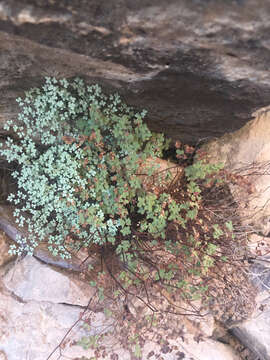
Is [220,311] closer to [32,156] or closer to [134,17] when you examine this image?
[32,156]

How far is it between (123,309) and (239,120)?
6.89 feet

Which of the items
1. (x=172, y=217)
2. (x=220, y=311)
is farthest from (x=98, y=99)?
(x=220, y=311)

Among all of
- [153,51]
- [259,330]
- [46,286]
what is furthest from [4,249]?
[259,330]

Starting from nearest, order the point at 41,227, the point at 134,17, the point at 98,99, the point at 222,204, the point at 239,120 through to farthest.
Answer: the point at 134,17, the point at 98,99, the point at 239,120, the point at 41,227, the point at 222,204

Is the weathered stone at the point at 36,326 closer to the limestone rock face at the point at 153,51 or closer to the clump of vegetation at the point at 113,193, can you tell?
the clump of vegetation at the point at 113,193

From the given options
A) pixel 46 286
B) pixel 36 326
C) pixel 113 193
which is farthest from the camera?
pixel 46 286

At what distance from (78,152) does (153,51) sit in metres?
1.06

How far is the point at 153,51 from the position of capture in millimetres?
2070

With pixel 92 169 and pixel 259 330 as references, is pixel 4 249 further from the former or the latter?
pixel 259 330

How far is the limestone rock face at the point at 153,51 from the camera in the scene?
1.76 meters

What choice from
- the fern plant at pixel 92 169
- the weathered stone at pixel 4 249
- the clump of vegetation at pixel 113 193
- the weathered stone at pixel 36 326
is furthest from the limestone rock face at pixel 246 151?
the weathered stone at pixel 4 249

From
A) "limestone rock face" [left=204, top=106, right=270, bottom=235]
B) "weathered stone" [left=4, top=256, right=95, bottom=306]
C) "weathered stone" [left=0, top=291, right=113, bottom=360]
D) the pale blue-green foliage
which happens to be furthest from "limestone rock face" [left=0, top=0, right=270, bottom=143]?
"weathered stone" [left=0, top=291, right=113, bottom=360]

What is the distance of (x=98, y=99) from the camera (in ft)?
8.90

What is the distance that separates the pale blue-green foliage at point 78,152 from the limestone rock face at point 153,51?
0.16m
